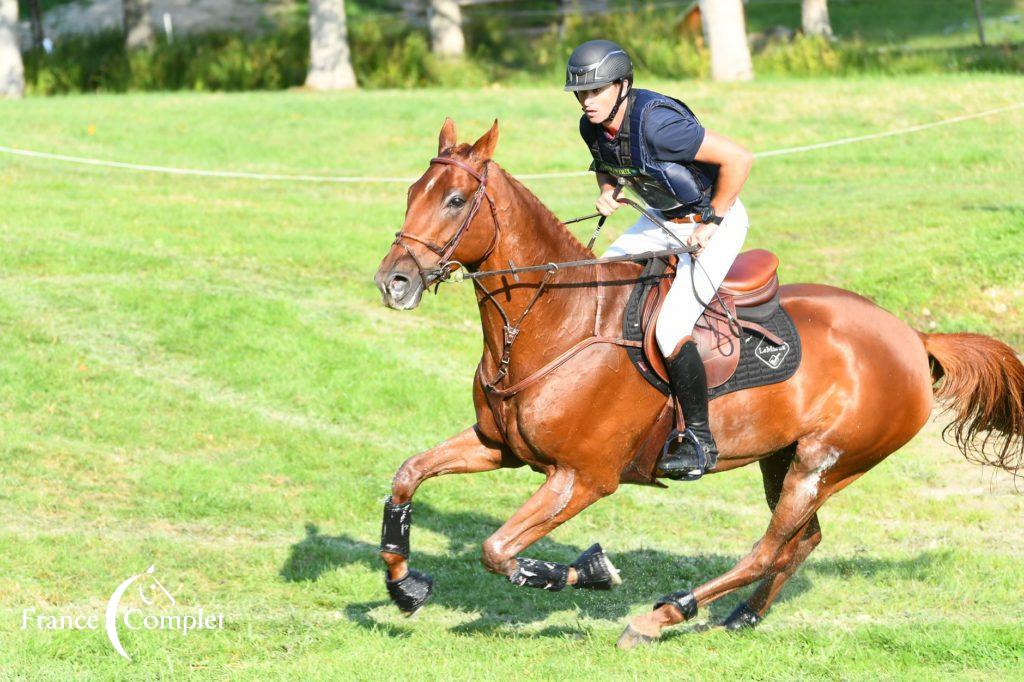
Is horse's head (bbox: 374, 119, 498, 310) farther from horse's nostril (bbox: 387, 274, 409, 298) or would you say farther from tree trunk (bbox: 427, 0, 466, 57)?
tree trunk (bbox: 427, 0, 466, 57)

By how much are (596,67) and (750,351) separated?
6.84 feet

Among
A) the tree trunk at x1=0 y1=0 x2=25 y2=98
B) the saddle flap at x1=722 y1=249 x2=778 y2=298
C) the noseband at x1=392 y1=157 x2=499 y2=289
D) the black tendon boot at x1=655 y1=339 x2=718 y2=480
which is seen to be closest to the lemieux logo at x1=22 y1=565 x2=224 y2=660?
the noseband at x1=392 y1=157 x2=499 y2=289

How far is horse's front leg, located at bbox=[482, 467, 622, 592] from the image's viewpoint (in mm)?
7215

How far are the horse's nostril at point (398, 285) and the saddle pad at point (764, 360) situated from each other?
2269 mm

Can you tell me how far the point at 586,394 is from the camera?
732cm

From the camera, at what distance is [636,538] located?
10.7m

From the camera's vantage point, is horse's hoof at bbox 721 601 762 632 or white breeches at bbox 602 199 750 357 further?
horse's hoof at bbox 721 601 762 632

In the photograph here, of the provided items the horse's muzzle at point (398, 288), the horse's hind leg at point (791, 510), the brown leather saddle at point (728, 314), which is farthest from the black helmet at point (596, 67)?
the horse's hind leg at point (791, 510)

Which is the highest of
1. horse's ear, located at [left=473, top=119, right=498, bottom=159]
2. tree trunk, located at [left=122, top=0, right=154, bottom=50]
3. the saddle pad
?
tree trunk, located at [left=122, top=0, right=154, bottom=50]

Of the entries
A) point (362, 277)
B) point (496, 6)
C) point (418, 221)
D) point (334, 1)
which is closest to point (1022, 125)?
point (362, 277)

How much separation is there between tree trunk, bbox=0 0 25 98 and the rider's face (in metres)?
25.5

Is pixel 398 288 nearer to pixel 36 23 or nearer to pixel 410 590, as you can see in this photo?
pixel 410 590

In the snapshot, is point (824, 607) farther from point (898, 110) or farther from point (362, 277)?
point (898, 110)

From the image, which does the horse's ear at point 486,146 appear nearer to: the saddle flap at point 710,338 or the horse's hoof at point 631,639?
the saddle flap at point 710,338
